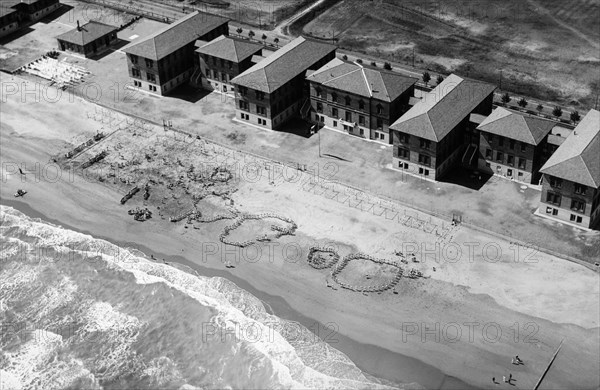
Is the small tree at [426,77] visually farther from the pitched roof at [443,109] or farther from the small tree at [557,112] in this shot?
the small tree at [557,112]

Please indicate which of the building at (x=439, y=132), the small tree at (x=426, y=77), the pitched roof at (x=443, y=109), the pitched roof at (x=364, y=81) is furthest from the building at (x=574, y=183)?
the small tree at (x=426, y=77)

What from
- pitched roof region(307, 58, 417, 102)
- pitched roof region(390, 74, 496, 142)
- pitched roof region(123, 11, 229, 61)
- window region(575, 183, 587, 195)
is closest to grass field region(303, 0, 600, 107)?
pitched roof region(390, 74, 496, 142)

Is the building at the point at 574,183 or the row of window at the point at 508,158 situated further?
the row of window at the point at 508,158

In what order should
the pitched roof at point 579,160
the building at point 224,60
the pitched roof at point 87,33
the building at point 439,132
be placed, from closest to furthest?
the pitched roof at point 579,160 < the building at point 439,132 < the building at point 224,60 < the pitched roof at point 87,33

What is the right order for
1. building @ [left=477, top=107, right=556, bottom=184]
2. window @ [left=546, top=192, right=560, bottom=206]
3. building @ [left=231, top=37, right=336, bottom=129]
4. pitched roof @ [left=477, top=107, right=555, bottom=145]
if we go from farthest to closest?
building @ [left=231, top=37, right=336, bottom=129] → building @ [left=477, top=107, right=556, bottom=184] → pitched roof @ [left=477, top=107, right=555, bottom=145] → window @ [left=546, top=192, right=560, bottom=206]

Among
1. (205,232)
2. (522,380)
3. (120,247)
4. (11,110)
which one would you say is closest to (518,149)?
(522,380)

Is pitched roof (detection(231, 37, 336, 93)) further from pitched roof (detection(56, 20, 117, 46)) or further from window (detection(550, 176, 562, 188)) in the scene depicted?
window (detection(550, 176, 562, 188))
